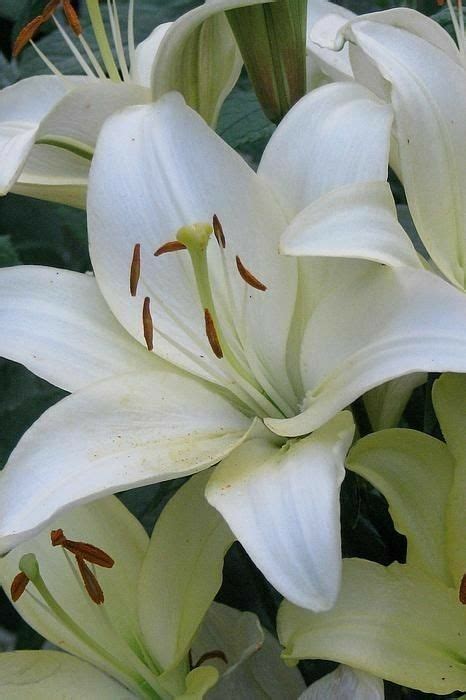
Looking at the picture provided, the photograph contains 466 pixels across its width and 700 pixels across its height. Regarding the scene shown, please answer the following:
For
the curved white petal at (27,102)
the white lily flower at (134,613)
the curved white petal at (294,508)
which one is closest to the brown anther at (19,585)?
the white lily flower at (134,613)

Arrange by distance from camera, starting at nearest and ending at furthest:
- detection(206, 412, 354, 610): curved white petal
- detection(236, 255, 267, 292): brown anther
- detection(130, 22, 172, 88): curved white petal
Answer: detection(206, 412, 354, 610): curved white petal
detection(236, 255, 267, 292): brown anther
detection(130, 22, 172, 88): curved white petal

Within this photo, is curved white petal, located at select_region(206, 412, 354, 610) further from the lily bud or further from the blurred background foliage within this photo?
the lily bud

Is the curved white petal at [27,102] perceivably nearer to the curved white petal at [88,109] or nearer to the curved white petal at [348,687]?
the curved white petal at [88,109]

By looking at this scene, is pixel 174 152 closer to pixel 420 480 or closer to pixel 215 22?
pixel 215 22

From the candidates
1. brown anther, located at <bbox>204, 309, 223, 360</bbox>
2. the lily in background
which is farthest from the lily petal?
brown anther, located at <bbox>204, 309, 223, 360</bbox>

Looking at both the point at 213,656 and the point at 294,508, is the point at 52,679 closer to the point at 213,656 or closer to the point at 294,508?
the point at 213,656

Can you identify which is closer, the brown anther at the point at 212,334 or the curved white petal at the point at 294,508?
the curved white petal at the point at 294,508

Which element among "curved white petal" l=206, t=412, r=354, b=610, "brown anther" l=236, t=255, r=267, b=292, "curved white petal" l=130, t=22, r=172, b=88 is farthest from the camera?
"curved white petal" l=130, t=22, r=172, b=88

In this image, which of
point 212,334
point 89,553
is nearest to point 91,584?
point 89,553
